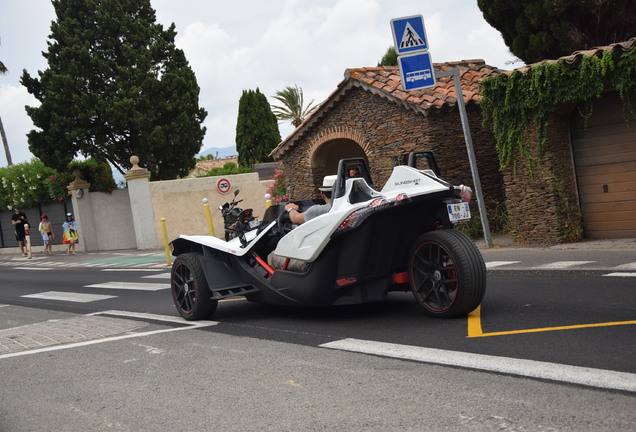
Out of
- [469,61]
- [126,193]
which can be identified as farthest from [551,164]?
[126,193]

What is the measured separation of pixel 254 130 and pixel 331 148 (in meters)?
27.5

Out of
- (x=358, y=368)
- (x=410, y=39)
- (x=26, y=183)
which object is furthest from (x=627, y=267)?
(x=26, y=183)

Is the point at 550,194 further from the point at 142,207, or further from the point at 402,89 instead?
the point at 142,207

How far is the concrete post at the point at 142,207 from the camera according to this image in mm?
27234

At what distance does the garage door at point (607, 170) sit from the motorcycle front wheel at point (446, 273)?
751 cm

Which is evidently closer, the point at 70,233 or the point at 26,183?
the point at 70,233

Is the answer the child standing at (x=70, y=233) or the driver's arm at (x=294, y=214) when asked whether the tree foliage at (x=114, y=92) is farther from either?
the driver's arm at (x=294, y=214)

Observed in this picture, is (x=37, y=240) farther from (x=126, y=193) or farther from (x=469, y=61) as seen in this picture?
(x=469, y=61)

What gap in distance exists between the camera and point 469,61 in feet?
64.0

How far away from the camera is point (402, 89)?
54.4ft

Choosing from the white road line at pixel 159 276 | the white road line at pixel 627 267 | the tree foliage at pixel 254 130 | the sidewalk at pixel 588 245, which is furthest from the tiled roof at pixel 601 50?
the tree foliage at pixel 254 130

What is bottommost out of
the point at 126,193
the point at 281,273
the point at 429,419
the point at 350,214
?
the point at 429,419

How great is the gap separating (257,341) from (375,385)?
7.12 ft

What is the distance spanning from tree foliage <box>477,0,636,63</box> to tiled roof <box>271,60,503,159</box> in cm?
283
